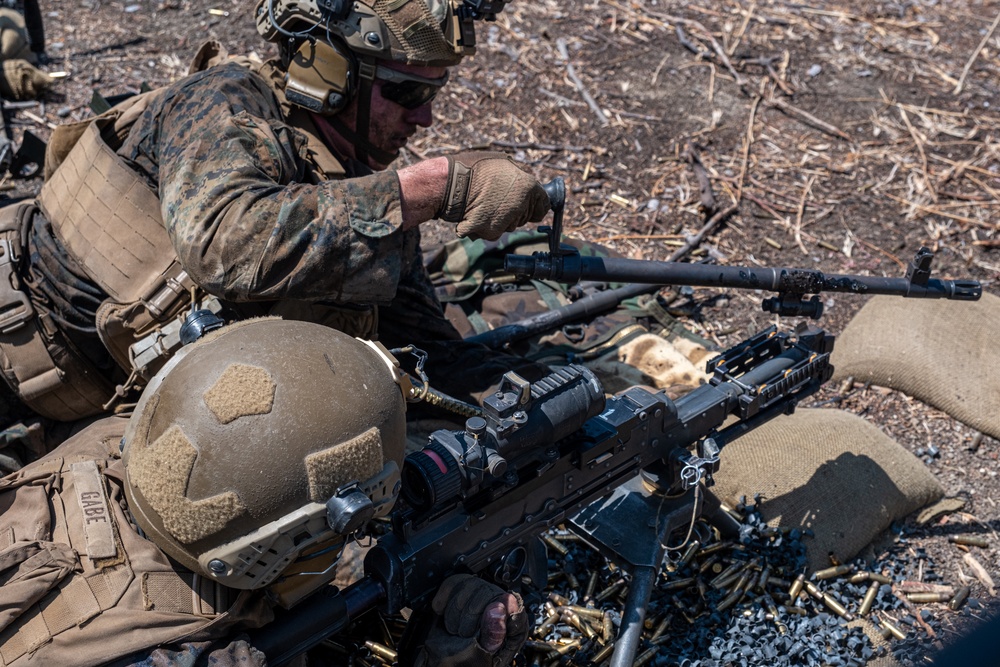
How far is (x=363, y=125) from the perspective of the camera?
454 centimetres

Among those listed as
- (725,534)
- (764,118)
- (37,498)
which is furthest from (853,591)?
(764,118)

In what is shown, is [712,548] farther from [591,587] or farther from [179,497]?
[179,497]

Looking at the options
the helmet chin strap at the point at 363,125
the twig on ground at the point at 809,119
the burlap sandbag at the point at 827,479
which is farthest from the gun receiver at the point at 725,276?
the twig on ground at the point at 809,119

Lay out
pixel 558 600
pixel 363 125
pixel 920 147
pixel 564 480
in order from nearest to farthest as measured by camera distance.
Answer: pixel 564 480 → pixel 558 600 → pixel 363 125 → pixel 920 147

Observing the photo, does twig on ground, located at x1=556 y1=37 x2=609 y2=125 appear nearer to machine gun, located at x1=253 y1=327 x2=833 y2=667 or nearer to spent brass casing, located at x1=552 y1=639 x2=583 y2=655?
machine gun, located at x1=253 y1=327 x2=833 y2=667

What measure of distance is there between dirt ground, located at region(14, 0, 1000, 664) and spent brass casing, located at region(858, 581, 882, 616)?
122 cm

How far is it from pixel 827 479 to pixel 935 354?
1.40 meters

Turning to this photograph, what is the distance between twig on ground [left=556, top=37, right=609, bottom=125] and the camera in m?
8.10

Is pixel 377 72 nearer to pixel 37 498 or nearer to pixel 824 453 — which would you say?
pixel 37 498

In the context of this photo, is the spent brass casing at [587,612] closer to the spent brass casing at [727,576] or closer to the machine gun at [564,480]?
the machine gun at [564,480]

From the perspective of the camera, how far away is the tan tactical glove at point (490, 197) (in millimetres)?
3814

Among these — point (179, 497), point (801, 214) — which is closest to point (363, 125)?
point (179, 497)

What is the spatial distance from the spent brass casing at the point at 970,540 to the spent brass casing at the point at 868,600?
670mm

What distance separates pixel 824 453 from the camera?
201 inches
